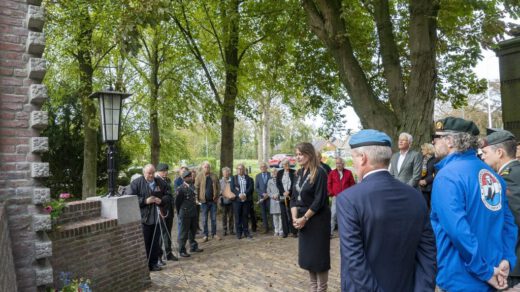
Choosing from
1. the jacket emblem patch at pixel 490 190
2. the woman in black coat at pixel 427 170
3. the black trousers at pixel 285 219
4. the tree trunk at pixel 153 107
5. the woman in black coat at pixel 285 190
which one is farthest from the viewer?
the tree trunk at pixel 153 107

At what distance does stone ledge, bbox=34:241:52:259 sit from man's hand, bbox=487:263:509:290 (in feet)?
16.1

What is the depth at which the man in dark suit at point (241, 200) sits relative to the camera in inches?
495

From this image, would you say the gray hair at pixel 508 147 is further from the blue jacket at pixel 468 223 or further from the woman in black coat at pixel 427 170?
the woman in black coat at pixel 427 170

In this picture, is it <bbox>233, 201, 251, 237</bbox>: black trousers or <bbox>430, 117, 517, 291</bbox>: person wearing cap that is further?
<bbox>233, 201, 251, 237</bbox>: black trousers

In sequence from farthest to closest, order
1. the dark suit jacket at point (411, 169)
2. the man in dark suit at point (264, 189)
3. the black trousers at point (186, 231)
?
the man in dark suit at point (264, 189), the black trousers at point (186, 231), the dark suit jacket at point (411, 169)

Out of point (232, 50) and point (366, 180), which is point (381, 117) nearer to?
point (366, 180)

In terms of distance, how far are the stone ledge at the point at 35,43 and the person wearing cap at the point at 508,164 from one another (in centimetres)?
535

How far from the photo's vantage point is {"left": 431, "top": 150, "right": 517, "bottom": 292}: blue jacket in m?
3.13

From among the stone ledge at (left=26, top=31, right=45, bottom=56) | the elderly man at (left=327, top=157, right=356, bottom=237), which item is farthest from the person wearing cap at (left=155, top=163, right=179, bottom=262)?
the stone ledge at (left=26, top=31, right=45, bottom=56)

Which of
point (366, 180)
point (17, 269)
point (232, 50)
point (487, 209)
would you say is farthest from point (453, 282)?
point (232, 50)

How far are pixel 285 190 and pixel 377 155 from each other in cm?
937

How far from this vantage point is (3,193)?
17.1 ft

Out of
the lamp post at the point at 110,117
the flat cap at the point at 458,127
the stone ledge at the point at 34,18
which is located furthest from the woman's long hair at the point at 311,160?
the lamp post at the point at 110,117

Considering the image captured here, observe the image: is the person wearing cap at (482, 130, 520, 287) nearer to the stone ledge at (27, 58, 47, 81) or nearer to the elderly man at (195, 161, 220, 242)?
the stone ledge at (27, 58, 47, 81)
